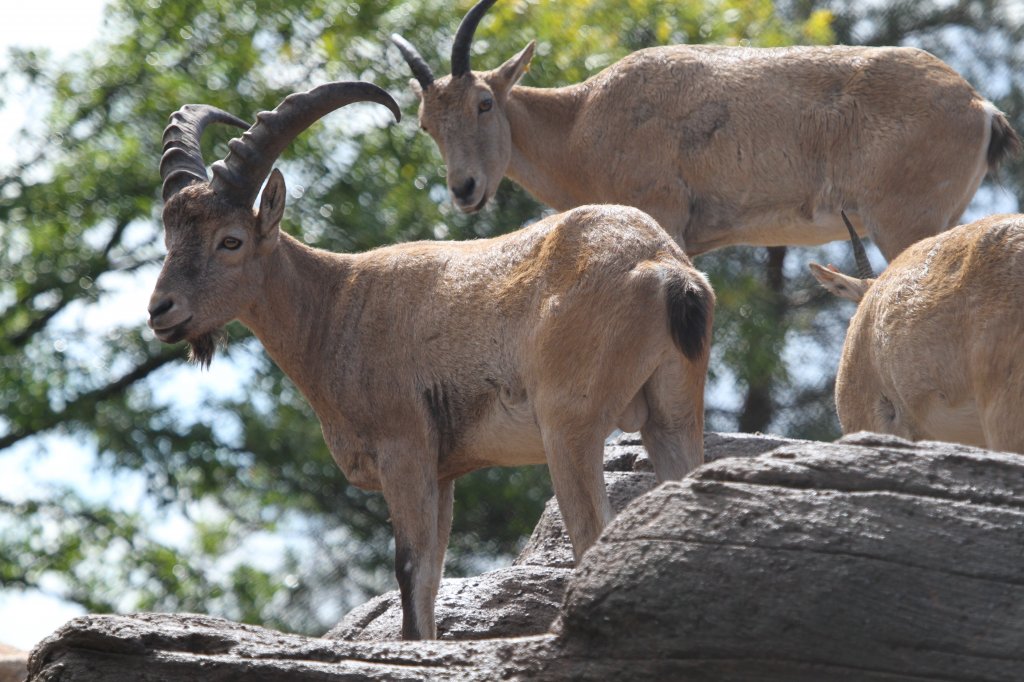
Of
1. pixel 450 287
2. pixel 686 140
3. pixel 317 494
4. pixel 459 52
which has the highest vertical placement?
pixel 459 52

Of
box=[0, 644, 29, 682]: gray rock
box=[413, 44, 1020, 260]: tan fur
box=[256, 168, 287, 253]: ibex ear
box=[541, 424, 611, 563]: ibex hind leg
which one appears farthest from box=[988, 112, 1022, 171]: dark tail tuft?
box=[0, 644, 29, 682]: gray rock

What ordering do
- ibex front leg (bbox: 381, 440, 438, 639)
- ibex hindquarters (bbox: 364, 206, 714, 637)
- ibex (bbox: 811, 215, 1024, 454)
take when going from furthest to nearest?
ibex front leg (bbox: 381, 440, 438, 639), ibex hindquarters (bbox: 364, 206, 714, 637), ibex (bbox: 811, 215, 1024, 454)

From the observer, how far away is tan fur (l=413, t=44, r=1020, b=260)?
1188cm

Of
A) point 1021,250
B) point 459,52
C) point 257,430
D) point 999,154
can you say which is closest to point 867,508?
point 1021,250

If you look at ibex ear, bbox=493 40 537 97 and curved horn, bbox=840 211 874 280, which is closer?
curved horn, bbox=840 211 874 280

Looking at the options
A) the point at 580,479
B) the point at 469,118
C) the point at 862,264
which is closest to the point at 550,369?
the point at 580,479

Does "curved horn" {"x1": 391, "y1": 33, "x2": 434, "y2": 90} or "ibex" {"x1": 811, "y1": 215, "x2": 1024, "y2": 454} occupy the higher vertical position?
"curved horn" {"x1": 391, "y1": 33, "x2": 434, "y2": 90}

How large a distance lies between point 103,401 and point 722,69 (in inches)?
515

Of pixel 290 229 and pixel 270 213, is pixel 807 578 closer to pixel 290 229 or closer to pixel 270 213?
pixel 270 213

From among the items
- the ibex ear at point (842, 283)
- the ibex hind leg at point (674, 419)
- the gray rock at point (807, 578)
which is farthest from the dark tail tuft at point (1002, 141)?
the gray rock at point (807, 578)

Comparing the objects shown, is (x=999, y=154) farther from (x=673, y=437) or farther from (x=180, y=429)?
(x=180, y=429)

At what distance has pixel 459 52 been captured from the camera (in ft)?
44.4

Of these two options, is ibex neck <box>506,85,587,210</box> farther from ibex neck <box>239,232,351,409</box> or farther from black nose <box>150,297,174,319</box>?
black nose <box>150,297,174,319</box>

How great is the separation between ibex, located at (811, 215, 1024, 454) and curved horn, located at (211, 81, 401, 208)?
3214 mm
